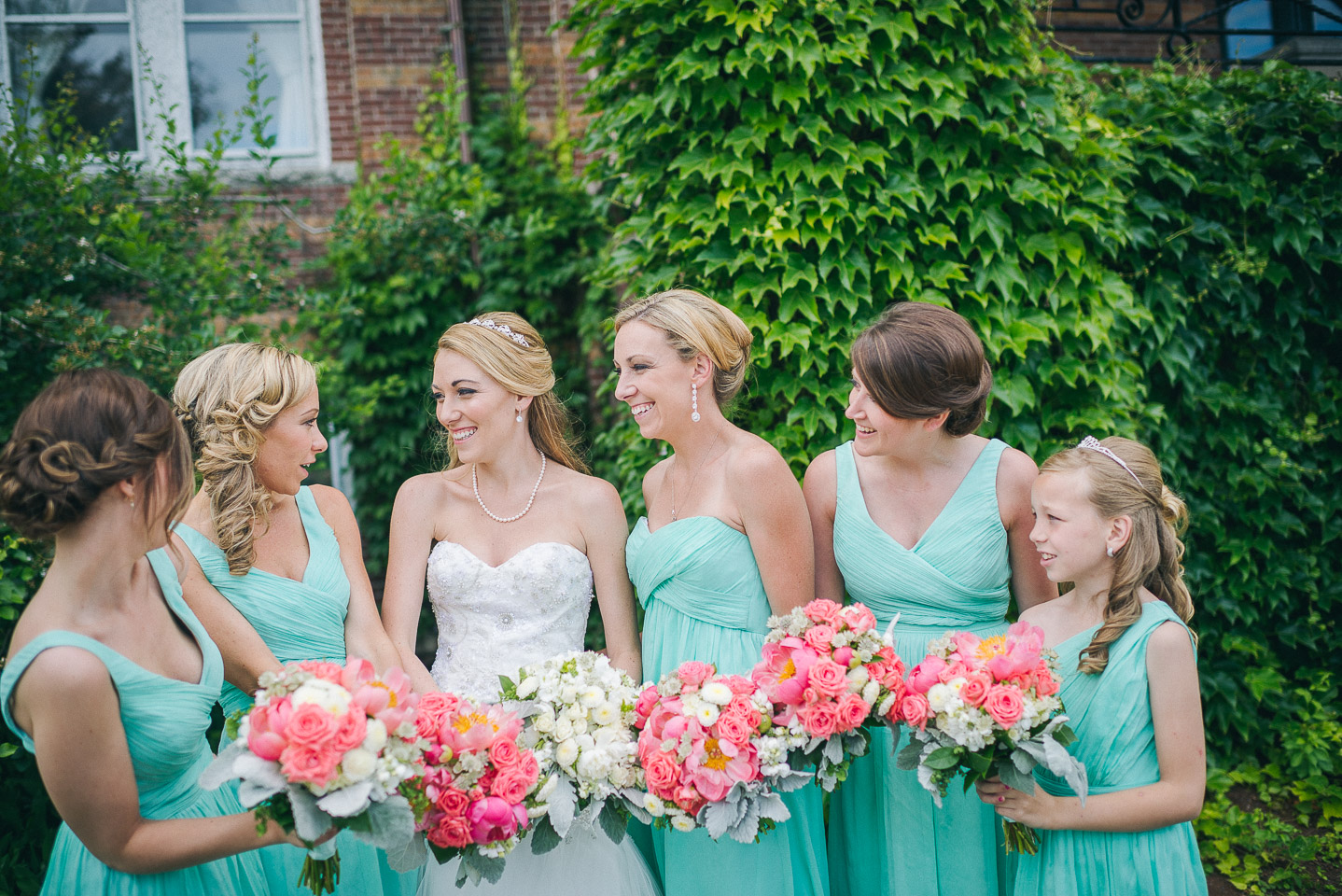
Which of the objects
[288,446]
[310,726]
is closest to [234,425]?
[288,446]

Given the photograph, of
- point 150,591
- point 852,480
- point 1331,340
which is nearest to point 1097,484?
point 852,480

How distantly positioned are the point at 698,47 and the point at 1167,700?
10.7ft

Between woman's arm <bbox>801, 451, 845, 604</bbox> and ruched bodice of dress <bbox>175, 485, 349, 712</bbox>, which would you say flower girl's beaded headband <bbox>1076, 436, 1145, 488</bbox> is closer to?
woman's arm <bbox>801, 451, 845, 604</bbox>

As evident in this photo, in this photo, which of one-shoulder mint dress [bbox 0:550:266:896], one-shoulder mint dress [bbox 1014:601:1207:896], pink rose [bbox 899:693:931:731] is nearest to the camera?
one-shoulder mint dress [bbox 0:550:266:896]

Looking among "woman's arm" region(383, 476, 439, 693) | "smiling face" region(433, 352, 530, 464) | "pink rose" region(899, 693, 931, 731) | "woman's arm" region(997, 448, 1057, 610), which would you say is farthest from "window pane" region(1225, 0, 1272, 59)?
"woman's arm" region(383, 476, 439, 693)

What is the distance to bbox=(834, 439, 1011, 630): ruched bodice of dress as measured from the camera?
2.88m

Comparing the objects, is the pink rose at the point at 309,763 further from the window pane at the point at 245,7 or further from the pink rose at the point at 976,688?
the window pane at the point at 245,7

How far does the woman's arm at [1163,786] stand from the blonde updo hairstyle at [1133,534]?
0.14 m

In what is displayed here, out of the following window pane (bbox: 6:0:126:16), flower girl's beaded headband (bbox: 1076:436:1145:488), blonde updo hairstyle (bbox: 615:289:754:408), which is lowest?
flower girl's beaded headband (bbox: 1076:436:1145:488)

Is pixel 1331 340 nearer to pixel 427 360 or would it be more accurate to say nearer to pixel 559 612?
pixel 559 612

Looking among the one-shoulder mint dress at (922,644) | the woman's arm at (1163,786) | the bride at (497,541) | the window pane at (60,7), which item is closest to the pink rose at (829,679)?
the woman's arm at (1163,786)

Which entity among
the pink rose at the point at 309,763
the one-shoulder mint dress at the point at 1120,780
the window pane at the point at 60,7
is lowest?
the one-shoulder mint dress at the point at 1120,780

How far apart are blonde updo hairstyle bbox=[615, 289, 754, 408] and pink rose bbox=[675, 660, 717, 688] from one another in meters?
1.14

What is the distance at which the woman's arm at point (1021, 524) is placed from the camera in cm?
294
